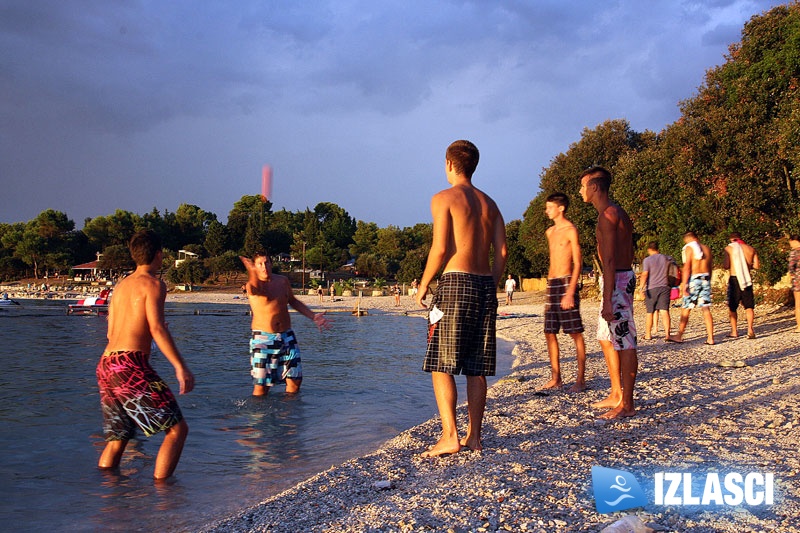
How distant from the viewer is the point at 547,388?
21.6 feet

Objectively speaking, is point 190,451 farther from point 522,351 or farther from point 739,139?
point 739,139

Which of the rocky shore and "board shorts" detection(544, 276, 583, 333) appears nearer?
the rocky shore

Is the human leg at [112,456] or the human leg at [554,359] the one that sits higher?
the human leg at [554,359]

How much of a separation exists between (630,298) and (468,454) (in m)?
2.05

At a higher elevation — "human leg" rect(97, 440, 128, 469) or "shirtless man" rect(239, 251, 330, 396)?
"shirtless man" rect(239, 251, 330, 396)

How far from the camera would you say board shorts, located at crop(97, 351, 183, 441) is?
388cm

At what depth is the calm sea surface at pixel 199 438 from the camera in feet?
12.5

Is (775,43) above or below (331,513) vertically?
above

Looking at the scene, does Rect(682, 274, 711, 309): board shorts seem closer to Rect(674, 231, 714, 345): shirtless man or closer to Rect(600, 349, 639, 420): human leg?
Rect(674, 231, 714, 345): shirtless man

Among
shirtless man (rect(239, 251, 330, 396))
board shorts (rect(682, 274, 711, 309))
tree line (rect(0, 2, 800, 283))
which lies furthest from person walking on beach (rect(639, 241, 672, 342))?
shirtless man (rect(239, 251, 330, 396))

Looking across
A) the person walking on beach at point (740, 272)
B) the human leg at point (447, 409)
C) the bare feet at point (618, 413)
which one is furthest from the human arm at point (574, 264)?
the person walking on beach at point (740, 272)

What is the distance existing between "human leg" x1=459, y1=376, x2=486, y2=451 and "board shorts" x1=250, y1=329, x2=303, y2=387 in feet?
10.5

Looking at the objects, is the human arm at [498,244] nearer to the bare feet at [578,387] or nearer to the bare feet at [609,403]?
the bare feet at [609,403]

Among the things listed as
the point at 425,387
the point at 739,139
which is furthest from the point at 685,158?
the point at 425,387
